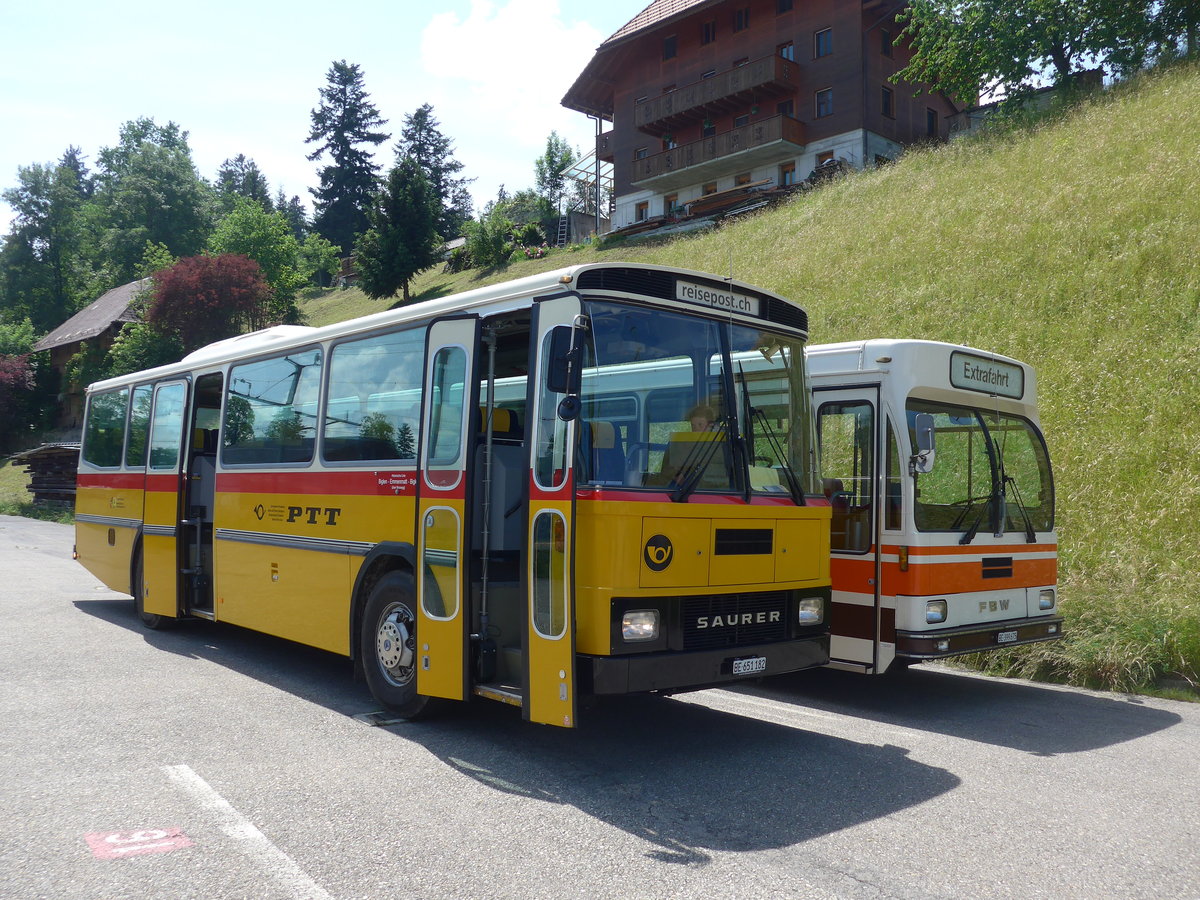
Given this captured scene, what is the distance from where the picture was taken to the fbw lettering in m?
7.59

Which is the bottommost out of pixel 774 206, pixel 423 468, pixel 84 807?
pixel 84 807

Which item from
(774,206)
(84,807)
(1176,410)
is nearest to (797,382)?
(84,807)

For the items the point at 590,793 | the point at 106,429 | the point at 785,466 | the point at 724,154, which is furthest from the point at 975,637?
the point at 724,154

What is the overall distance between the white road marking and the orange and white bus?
14.4ft

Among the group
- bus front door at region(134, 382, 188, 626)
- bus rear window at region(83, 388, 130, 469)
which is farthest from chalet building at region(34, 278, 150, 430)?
bus front door at region(134, 382, 188, 626)

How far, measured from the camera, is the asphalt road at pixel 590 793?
4.16m

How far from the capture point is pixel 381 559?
23.1 ft

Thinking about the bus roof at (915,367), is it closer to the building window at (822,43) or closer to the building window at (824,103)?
the building window at (824,103)

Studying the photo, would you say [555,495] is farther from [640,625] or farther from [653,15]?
[653,15]

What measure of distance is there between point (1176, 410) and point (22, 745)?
13.0 meters

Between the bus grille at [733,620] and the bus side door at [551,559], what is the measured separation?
2.44 ft

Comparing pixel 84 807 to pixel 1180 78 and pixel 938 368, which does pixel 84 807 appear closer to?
pixel 938 368

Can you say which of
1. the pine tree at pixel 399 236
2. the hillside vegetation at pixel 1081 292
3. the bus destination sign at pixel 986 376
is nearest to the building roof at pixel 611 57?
the pine tree at pixel 399 236

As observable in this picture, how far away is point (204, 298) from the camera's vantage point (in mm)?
44875
